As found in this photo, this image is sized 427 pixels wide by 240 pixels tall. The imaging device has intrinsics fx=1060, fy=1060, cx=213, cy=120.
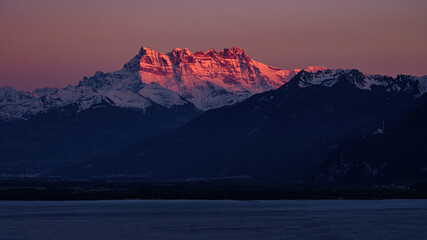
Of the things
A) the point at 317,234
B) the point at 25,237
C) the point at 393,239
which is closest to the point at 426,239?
the point at 393,239

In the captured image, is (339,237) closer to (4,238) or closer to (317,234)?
(317,234)

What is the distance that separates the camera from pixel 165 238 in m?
191

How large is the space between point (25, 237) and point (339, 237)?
186 ft

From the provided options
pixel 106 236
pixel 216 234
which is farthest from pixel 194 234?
pixel 106 236

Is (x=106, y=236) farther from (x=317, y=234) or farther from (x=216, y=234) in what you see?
(x=317, y=234)

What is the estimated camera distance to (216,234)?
19838 centimetres

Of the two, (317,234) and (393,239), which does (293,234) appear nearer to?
(317,234)

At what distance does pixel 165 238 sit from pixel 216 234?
1202cm

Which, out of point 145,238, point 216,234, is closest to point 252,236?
point 216,234

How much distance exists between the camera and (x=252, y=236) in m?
195

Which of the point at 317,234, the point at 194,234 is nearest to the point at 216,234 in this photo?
the point at 194,234

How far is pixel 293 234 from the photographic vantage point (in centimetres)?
19775

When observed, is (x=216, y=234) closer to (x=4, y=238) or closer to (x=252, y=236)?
(x=252, y=236)

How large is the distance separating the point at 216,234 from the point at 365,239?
28091 millimetres
